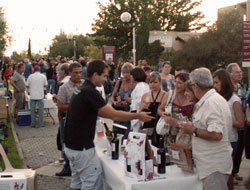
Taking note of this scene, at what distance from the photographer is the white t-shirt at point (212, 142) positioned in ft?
11.0

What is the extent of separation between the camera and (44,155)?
26.0 ft

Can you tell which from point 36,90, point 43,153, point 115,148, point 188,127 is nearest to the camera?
point 188,127

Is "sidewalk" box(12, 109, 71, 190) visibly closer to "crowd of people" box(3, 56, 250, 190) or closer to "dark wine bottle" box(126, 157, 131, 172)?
"crowd of people" box(3, 56, 250, 190)

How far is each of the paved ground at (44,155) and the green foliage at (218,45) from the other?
25.3 metres

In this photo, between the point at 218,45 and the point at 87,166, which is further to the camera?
the point at 218,45

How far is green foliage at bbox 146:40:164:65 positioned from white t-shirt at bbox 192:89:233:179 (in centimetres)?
3170

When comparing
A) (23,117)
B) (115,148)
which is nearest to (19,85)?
(23,117)

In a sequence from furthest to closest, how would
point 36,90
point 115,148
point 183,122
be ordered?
1. point 36,90
2. point 115,148
3. point 183,122

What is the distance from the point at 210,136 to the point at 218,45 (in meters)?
32.1

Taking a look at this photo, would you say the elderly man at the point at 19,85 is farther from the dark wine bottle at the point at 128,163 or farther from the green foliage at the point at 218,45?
the green foliage at the point at 218,45

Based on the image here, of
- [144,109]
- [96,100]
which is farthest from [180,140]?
[144,109]

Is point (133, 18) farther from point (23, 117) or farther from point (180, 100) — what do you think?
point (180, 100)

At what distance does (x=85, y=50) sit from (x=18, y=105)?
59485mm

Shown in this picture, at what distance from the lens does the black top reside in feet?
12.4
